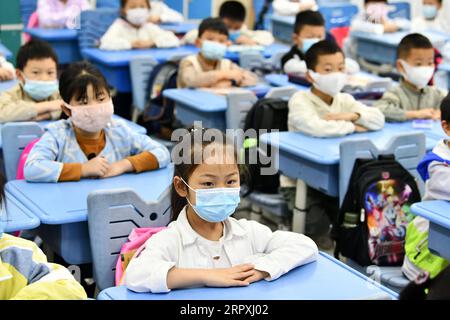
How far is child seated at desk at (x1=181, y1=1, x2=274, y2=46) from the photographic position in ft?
22.2


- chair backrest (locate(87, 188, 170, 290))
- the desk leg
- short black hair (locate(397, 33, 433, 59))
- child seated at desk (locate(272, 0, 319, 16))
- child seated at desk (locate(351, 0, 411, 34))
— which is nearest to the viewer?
chair backrest (locate(87, 188, 170, 290))

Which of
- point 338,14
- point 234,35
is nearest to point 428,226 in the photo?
point 234,35

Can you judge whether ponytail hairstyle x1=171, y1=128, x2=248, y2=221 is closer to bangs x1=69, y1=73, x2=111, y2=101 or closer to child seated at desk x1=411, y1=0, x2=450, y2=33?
bangs x1=69, y1=73, x2=111, y2=101

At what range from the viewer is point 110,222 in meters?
2.60

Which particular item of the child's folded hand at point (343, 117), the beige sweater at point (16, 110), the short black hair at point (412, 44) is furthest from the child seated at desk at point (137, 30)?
the child's folded hand at point (343, 117)

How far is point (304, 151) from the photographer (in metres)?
3.66

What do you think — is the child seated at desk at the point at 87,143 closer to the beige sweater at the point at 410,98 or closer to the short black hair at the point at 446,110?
the short black hair at the point at 446,110

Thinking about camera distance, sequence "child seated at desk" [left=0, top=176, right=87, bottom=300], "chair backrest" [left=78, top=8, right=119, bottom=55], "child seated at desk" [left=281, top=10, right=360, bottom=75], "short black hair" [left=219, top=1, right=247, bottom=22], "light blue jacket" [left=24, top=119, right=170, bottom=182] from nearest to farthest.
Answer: "child seated at desk" [left=0, top=176, right=87, bottom=300], "light blue jacket" [left=24, top=119, right=170, bottom=182], "child seated at desk" [left=281, top=10, right=360, bottom=75], "chair backrest" [left=78, top=8, right=119, bottom=55], "short black hair" [left=219, top=1, right=247, bottom=22]

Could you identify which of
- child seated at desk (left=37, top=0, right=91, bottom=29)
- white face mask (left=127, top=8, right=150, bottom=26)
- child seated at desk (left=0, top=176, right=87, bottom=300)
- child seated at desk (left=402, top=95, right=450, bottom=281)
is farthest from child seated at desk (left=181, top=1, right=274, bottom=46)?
child seated at desk (left=0, top=176, right=87, bottom=300)

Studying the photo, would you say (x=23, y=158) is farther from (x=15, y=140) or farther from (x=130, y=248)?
(x=130, y=248)

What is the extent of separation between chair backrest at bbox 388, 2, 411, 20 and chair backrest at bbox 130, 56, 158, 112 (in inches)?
162
